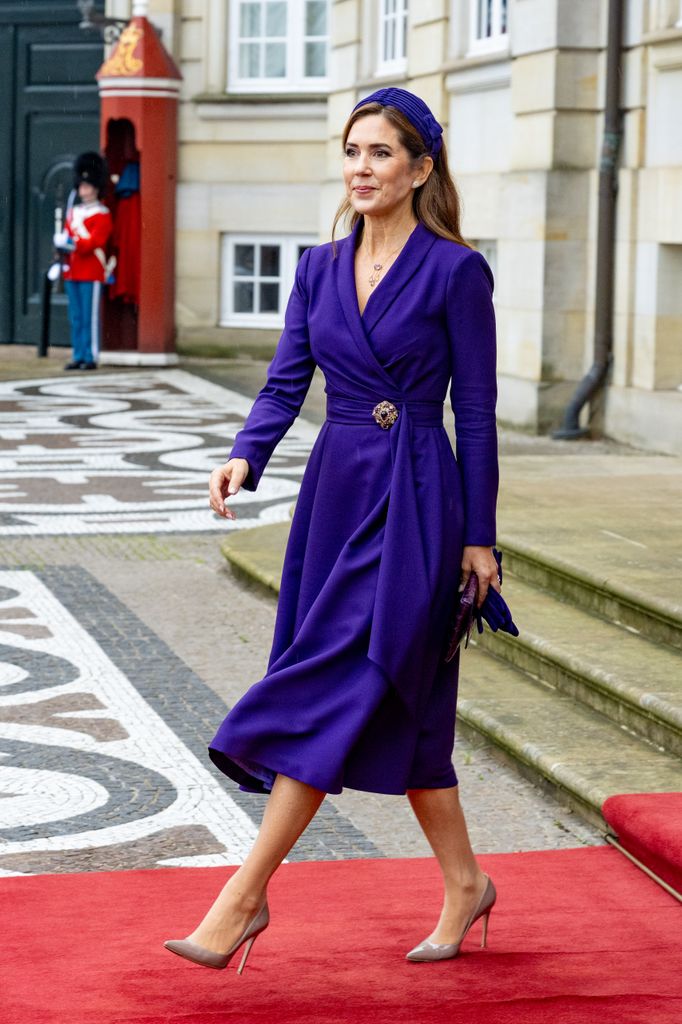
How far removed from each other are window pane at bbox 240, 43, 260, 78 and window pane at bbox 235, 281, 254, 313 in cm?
224

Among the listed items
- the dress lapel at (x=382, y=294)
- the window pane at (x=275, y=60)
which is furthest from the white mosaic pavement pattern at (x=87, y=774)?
the window pane at (x=275, y=60)

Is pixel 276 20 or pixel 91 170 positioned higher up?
pixel 276 20

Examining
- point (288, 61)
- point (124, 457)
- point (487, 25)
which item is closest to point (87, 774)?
point (124, 457)

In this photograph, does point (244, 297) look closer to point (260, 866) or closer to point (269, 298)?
point (269, 298)

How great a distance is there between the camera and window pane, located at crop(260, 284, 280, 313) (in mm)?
20500

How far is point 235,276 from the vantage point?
67.3ft

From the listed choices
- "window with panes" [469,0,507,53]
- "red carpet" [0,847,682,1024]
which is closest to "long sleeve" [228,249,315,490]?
"red carpet" [0,847,682,1024]

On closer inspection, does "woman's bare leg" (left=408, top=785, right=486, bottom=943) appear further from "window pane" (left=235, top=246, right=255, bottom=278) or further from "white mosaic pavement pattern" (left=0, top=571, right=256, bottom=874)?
"window pane" (left=235, top=246, right=255, bottom=278)

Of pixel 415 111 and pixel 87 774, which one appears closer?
pixel 415 111

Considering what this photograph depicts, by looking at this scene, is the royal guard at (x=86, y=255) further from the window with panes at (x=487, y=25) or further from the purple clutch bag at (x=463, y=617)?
the purple clutch bag at (x=463, y=617)

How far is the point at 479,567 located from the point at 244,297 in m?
17.1

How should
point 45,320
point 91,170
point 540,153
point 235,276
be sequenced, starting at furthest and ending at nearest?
point 235,276 < point 45,320 < point 91,170 < point 540,153

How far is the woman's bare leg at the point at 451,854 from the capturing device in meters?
3.80

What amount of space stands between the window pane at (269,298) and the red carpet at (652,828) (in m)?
16.0
